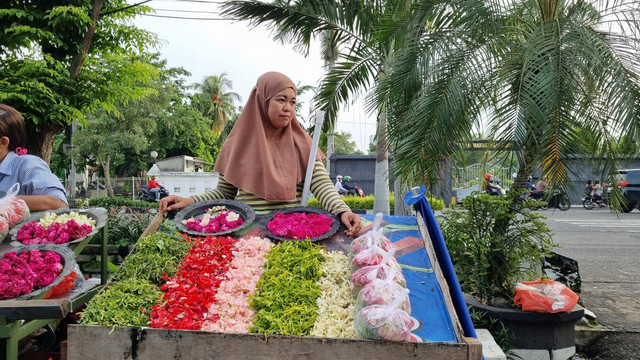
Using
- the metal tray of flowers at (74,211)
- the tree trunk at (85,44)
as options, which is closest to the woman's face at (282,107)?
the metal tray of flowers at (74,211)

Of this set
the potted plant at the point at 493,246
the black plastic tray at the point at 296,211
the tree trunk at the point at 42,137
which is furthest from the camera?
the tree trunk at the point at 42,137

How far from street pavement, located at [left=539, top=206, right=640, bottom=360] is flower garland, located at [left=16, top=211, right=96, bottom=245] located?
3300mm

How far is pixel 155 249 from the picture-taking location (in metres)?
2.27

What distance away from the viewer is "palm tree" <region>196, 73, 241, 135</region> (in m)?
34.5

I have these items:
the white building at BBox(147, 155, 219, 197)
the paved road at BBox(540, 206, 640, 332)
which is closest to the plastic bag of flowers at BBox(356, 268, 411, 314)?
the paved road at BBox(540, 206, 640, 332)

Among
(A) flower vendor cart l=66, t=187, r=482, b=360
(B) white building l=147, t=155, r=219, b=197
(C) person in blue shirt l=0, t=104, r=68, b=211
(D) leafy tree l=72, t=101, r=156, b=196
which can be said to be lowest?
(B) white building l=147, t=155, r=219, b=197

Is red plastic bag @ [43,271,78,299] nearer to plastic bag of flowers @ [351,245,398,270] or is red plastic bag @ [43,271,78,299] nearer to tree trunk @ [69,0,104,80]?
plastic bag of flowers @ [351,245,398,270]

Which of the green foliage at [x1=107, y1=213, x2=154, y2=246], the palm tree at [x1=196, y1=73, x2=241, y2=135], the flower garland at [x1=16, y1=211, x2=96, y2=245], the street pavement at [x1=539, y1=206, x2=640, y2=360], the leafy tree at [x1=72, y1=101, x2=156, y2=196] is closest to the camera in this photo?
the flower garland at [x1=16, y1=211, x2=96, y2=245]

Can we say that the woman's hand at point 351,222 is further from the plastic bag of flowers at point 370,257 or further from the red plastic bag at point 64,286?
the red plastic bag at point 64,286

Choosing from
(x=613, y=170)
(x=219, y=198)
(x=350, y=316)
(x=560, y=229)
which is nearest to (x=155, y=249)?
(x=219, y=198)

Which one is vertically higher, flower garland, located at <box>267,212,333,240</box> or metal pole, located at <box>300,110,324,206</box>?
metal pole, located at <box>300,110,324,206</box>

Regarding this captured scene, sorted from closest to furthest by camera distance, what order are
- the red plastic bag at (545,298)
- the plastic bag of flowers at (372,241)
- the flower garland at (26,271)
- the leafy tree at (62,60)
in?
the flower garland at (26,271), the plastic bag of flowers at (372,241), the red plastic bag at (545,298), the leafy tree at (62,60)

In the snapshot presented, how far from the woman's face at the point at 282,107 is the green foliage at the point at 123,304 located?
1.21 m

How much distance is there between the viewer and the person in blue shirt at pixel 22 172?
2760 millimetres
